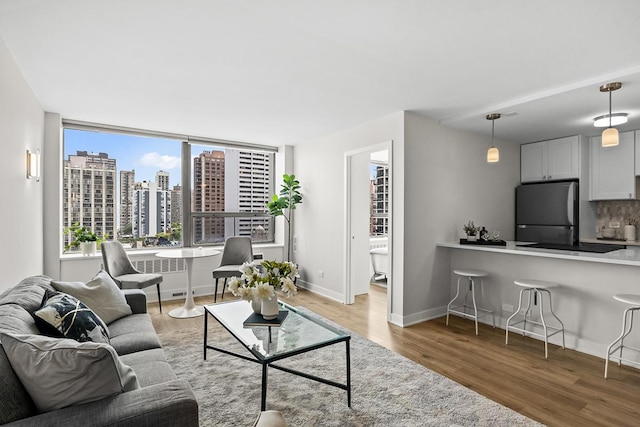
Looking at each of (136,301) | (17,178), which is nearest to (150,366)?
(136,301)

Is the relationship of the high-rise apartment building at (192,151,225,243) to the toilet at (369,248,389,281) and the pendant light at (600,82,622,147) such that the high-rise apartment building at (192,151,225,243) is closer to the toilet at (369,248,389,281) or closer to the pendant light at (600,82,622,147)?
the toilet at (369,248,389,281)

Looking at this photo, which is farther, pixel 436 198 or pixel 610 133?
pixel 436 198

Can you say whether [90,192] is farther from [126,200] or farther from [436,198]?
[436,198]

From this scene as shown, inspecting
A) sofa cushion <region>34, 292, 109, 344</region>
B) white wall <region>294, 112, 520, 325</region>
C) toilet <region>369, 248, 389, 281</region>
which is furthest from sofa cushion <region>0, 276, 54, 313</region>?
toilet <region>369, 248, 389, 281</region>

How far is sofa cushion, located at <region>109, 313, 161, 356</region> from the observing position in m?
2.21

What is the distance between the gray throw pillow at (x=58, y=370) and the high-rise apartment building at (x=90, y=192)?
410cm

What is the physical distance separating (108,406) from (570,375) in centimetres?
324

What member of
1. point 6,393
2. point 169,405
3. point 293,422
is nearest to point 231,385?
point 293,422

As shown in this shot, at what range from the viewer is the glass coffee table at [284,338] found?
6.79 feet

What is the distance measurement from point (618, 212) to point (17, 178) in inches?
289

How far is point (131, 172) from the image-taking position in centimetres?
512

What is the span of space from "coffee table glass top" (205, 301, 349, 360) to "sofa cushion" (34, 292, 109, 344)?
2.76 feet

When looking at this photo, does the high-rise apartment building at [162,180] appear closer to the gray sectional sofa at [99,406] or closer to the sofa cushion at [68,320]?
the sofa cushion at [68,320]

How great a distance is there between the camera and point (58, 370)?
49.7 inches
